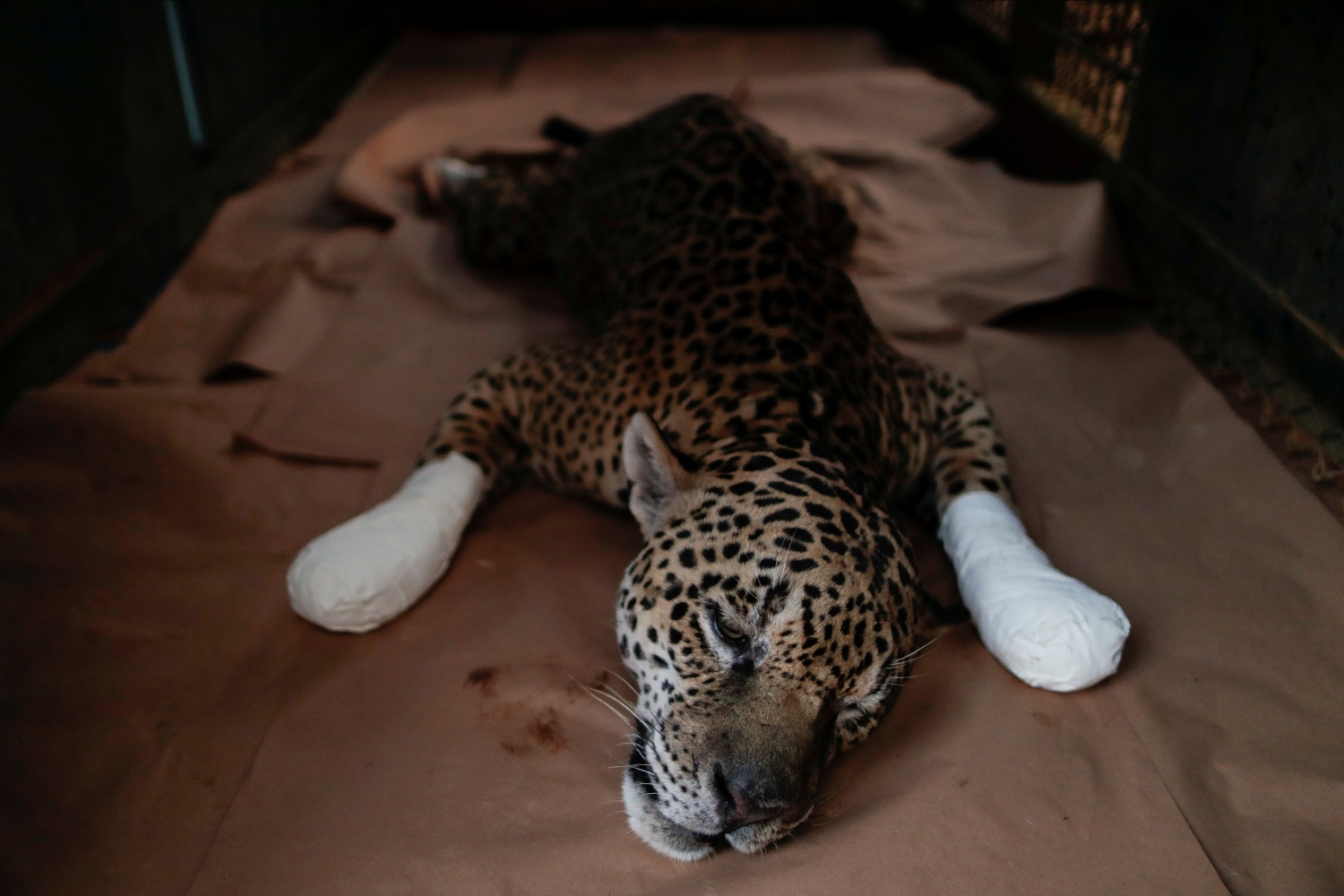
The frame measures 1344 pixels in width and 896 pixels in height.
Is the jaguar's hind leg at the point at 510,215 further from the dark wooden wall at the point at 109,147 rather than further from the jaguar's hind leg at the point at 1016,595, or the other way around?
the jaguar's hind leg at the point at 1016,595

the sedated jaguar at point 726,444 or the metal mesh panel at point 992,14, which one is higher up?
the metal mesh panel at point 992,14

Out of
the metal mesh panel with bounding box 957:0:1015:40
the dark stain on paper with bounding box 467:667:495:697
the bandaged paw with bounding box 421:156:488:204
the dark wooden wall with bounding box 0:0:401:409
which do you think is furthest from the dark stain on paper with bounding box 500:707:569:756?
the metal mesh panel with bounding box 957:0:1015:40

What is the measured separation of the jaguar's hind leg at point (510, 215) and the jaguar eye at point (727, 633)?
2.22 m

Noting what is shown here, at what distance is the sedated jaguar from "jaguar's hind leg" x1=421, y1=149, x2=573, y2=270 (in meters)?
0.01

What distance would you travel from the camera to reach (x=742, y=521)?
1959 mm

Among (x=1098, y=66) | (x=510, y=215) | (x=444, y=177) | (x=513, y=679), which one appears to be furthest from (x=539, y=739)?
(x=1098, y=66)

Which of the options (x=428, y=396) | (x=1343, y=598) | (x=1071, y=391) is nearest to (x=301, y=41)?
(x=428, y=396)

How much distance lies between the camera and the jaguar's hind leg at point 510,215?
391cm

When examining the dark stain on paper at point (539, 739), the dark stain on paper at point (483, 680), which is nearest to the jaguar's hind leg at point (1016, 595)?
the dark stain on paper at point (539, 739)

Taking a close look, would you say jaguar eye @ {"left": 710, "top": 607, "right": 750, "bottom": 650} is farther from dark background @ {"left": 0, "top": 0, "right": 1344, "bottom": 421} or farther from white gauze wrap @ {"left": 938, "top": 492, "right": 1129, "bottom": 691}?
dark background @ {"left": 0, "top": 0, "right": 1344, "bottom": 421}

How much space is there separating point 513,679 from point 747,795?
78 cm

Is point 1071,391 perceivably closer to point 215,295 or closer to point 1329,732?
point 1329,732

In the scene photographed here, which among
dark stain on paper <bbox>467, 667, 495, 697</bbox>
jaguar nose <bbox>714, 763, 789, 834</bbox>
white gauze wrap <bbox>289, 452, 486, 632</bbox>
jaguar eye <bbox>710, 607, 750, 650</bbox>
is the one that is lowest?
dark stain on paper <bbox>467, 667, 495, 697</bbox>

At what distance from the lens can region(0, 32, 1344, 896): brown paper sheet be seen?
197cm
